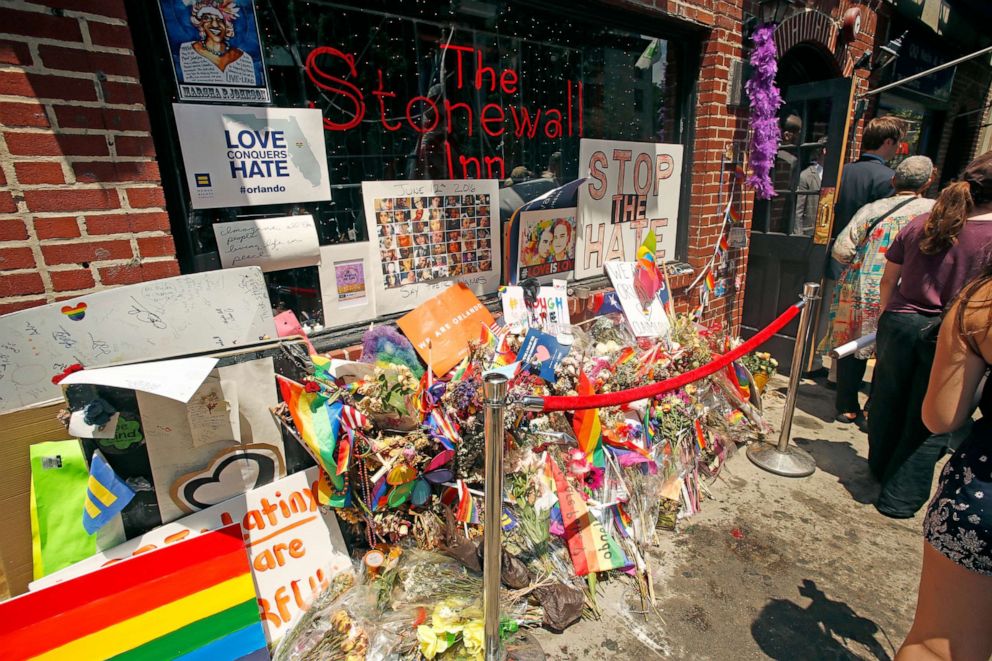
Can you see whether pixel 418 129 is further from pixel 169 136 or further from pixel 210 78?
pixel 169 136

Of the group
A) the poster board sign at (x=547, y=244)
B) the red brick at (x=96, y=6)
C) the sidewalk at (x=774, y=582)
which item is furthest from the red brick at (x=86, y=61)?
the sidewalk at (x=774, y=582)

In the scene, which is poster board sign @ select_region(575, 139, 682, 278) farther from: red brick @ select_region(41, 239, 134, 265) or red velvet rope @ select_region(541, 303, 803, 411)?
red brick @ select_region(41, 239, 134, 265)

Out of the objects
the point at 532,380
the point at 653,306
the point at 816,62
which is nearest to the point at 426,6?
the point at 532,380

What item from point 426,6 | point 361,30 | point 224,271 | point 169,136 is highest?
point 426,6

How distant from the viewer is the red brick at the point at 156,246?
2068mm

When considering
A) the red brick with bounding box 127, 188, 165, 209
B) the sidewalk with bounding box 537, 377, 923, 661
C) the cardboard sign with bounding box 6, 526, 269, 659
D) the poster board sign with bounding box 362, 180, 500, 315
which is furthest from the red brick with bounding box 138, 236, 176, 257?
the sidewalk with bounding box 537, 377, 923, 661

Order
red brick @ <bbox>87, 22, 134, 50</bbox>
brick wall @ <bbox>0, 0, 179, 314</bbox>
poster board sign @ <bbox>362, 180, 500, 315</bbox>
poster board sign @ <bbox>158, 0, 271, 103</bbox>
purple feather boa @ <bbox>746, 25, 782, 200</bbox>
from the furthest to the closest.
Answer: purple feather boa @ <bbox>746, 25, 782, 200</bbox> < poster board sign @ <bbox>362, 180, 500, 315</bbox> < poster board sign @ <bbox>158, 0, 271, 103</bbox> < red brick @ <bbox>87, 22, 134, 50</bbox> < brick wall @ <bbox>0, 0, 179, 314</bbox>

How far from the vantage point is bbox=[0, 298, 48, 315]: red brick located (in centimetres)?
182

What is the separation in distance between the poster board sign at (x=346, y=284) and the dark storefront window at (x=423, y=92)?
0.21 ft

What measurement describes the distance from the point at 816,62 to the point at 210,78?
6.10 metres

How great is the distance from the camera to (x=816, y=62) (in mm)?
5469

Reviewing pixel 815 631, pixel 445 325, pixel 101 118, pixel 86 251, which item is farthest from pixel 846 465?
pixel 101 118

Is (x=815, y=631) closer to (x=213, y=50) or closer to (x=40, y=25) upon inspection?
(x=213, y=50)

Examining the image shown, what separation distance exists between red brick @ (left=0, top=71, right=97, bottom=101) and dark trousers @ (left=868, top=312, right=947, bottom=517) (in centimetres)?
427
